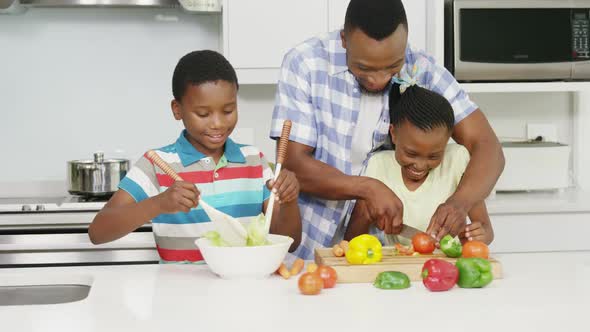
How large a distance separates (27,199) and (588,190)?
2240 mm

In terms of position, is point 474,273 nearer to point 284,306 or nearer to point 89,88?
point 284,306

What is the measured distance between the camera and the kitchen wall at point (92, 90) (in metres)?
3.44

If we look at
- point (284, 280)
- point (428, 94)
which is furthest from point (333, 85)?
point (284, 280)

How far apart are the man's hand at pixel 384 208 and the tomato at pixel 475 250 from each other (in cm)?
22

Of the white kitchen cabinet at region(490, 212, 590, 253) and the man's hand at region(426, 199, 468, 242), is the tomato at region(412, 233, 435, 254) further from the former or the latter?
the white kitchen cabinet at region(490, 212, 590, 253)

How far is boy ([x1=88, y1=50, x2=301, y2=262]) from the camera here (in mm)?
1833

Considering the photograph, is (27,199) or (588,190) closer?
(27,199)

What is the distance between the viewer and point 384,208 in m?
1.89

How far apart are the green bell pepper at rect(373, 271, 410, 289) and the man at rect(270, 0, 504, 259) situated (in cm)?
33

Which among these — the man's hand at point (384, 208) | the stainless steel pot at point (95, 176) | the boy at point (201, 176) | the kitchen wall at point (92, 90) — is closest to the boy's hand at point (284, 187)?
the boy at point (201, 176)

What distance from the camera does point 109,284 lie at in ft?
5.21

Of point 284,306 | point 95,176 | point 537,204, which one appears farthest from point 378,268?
point 95,176

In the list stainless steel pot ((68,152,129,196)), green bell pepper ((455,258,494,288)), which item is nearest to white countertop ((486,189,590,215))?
stainless steel pot ((68,152,129,196))

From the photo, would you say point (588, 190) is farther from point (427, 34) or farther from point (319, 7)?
point (319, 7)
